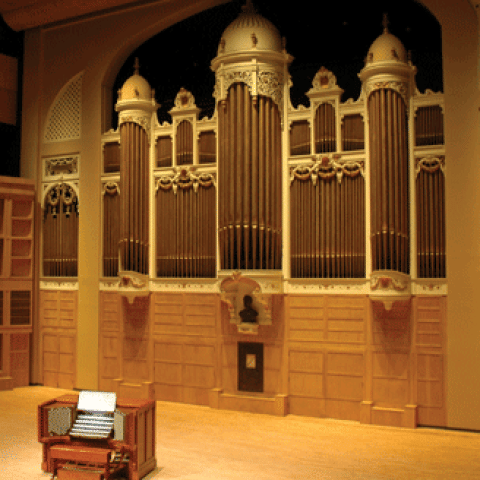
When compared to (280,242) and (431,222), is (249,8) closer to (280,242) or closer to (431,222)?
(280,242)

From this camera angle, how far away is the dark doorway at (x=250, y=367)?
26.0 ft

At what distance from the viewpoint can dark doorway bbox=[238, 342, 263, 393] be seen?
7.92 meters

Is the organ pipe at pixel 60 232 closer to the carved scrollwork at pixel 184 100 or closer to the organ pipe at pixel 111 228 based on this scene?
the organ pipe at pixel 111 228

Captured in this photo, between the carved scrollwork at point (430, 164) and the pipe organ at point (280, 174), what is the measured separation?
0.01 meters

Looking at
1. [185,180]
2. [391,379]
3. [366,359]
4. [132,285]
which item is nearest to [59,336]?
[132,285]

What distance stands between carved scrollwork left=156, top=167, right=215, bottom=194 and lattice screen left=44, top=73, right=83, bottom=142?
183 cm

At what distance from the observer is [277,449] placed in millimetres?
6270

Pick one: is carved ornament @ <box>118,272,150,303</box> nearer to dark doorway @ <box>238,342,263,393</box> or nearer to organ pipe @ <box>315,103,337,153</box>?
dark doorway @ <box>238,342,263,393</box>

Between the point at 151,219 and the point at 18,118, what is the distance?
319 cm

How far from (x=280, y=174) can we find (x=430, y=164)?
5.99 feet

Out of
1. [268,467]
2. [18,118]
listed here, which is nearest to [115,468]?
[268,467]

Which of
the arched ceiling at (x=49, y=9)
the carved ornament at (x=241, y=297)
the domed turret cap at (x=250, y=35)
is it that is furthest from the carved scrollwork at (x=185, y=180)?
the arched ceiling at (x=49, y=9)

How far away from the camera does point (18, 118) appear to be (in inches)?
391

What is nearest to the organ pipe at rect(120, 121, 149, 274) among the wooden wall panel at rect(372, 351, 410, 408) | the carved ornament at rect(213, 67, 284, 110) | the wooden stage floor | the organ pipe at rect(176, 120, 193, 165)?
the organ pipe at rect(176, 120, 193, 165)
